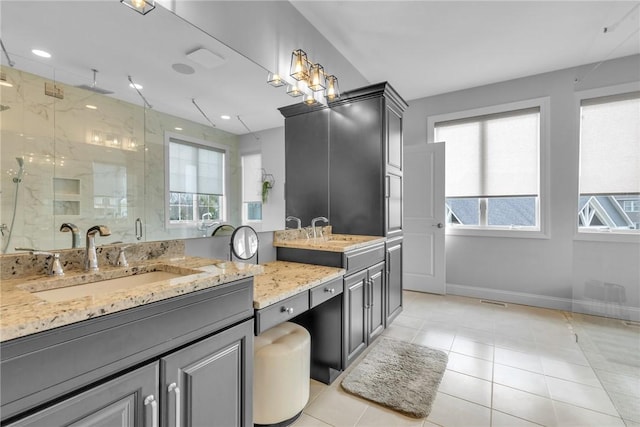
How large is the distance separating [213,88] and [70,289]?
126cm

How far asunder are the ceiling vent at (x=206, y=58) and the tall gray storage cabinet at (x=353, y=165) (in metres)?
0.88

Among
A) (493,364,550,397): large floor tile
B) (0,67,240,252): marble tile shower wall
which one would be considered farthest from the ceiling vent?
(493,364,550,397): large floor tile

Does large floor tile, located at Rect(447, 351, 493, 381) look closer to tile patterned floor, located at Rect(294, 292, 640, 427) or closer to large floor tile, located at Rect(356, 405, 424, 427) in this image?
tile patterned floor, located at Rect(294, 292, 640, 427)

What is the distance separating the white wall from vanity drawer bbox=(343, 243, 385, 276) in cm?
180

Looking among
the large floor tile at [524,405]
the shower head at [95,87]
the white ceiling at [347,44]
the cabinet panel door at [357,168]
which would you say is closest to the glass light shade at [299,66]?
the white ceiling at [347,44]

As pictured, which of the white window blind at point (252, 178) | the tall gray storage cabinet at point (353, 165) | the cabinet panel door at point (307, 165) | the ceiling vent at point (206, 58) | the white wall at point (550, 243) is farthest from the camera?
the white wall at point (550, 243)

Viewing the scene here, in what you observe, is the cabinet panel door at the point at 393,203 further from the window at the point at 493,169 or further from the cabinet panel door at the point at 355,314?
the window at the point at 493,169

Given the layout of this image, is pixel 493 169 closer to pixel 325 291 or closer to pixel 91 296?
pixel 325 291

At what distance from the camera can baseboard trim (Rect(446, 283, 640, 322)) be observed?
2512mm

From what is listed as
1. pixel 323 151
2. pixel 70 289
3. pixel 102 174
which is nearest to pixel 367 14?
pixel 323 151

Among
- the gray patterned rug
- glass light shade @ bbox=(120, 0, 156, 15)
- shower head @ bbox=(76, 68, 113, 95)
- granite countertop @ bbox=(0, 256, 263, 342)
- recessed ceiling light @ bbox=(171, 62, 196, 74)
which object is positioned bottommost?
the gray patterned rug

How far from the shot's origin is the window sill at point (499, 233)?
352cm

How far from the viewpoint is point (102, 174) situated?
126 centimetres

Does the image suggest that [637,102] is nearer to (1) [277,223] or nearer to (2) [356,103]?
(2) [356,103]
